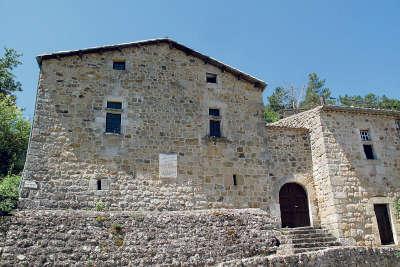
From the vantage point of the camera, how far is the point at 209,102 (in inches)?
549

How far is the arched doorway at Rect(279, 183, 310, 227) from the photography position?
13.7 meters

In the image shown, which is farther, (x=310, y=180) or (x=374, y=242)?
(x=310, y=180)

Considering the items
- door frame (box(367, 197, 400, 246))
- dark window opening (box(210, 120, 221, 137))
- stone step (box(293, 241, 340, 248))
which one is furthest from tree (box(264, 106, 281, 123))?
stone step (box(293, 241, 340, 248))

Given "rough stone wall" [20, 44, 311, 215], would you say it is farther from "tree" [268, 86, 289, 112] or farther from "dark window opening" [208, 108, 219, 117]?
"tree" [268, 86, 289, 112]

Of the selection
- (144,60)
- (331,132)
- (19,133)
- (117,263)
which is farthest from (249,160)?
(19,133)

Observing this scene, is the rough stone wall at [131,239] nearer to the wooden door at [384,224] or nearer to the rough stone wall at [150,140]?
the rough stone wall at [150,140]

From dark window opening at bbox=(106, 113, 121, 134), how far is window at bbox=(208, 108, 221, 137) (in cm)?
348

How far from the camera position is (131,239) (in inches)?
357

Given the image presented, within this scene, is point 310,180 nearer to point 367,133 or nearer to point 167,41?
point 367,133

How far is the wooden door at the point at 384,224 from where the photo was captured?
13.3 m

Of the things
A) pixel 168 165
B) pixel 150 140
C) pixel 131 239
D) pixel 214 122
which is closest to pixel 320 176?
pixel 214 122

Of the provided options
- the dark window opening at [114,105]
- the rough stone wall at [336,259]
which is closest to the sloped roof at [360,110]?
the rough stone wall at [336,259]

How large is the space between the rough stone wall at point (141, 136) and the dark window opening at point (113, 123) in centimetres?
21

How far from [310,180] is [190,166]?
5.03 m
